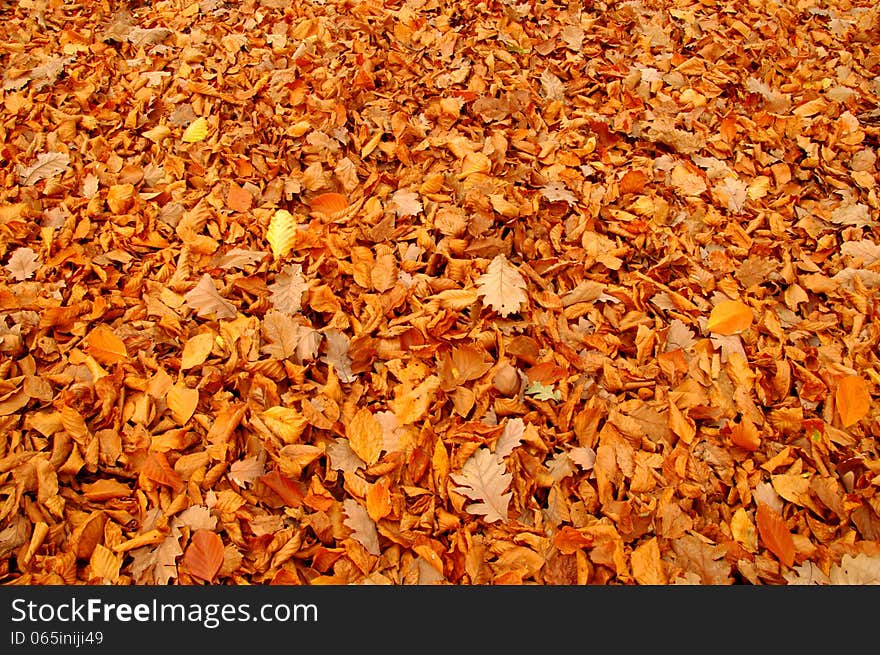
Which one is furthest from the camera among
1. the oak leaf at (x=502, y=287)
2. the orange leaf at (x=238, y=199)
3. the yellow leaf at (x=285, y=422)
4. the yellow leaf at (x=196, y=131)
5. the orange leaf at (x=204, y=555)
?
the yellow leaf at (x=196, y=131)

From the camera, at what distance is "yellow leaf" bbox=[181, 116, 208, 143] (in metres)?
2.73

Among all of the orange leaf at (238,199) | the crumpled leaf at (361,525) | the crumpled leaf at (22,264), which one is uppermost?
the crumpled leaf at (22,264)

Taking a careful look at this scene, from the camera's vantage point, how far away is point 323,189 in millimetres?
2539

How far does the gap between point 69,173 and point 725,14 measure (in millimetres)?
3337

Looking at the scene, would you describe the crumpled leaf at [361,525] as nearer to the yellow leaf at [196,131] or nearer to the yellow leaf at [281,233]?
the yellow leaf at [281,233]

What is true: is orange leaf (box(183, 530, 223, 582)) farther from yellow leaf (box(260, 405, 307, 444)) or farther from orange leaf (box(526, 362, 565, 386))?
orange leaf (box(526, 362, 565, 386))

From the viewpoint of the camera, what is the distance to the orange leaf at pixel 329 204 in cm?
247

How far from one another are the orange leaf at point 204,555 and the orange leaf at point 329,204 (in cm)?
125

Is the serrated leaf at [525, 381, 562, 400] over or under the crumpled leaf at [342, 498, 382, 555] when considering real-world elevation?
over

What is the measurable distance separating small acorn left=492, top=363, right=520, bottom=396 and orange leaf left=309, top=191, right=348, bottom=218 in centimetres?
93

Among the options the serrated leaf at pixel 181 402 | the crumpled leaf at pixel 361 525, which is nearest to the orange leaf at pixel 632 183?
the crumpled leaf at pixel 361 525

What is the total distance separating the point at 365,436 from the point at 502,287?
68cm

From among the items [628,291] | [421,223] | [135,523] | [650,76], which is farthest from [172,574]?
[650,76]

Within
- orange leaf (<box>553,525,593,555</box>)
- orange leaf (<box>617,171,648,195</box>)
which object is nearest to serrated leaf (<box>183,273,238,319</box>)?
orange leaf (<box>553,525,593,555</box>)
